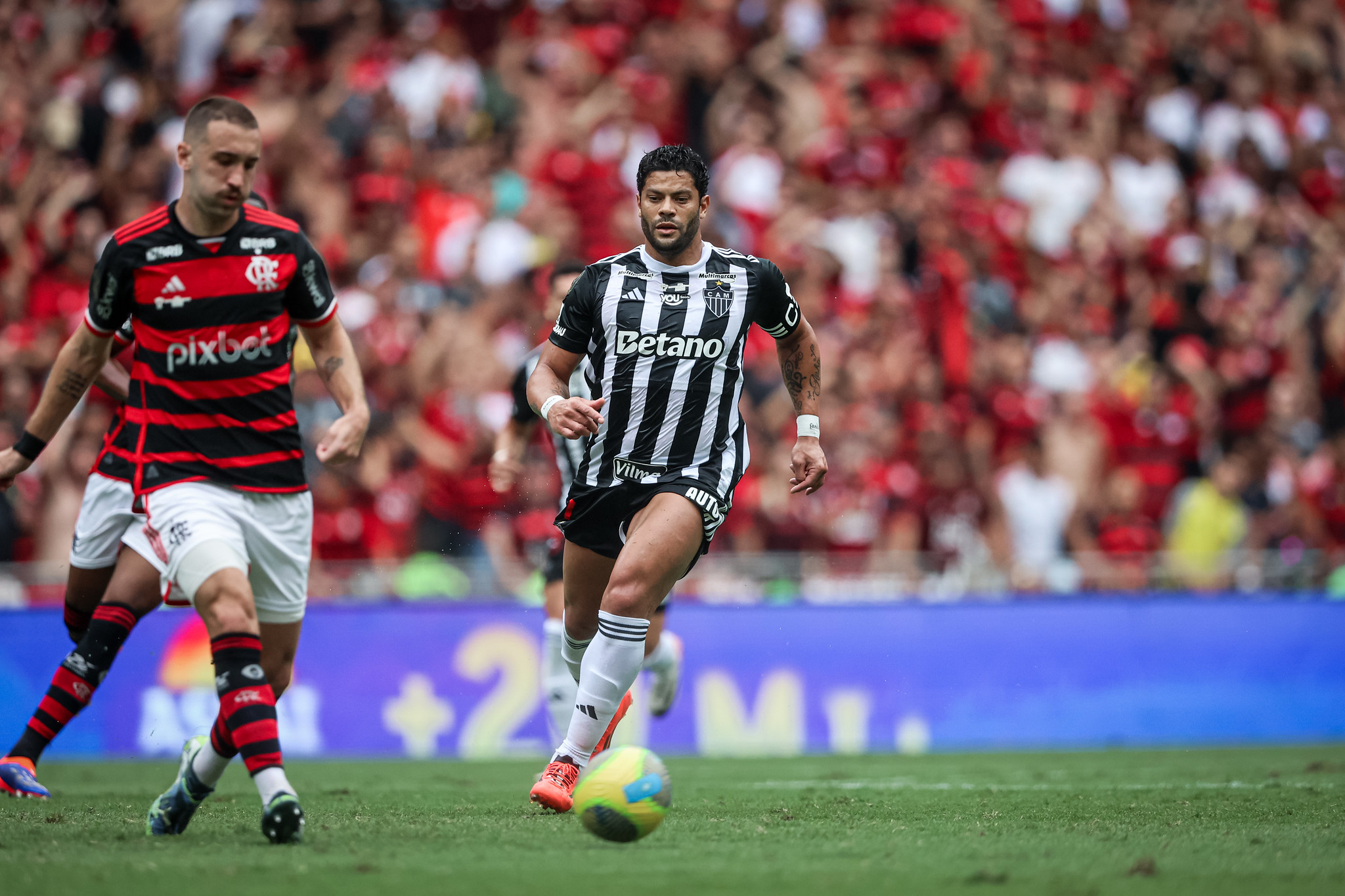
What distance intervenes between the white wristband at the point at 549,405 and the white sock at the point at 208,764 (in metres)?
1.89

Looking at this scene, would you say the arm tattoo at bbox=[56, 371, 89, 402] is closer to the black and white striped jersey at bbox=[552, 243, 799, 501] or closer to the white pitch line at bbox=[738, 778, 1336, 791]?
the black and white striped jersey at bbox=[552, 243, 799, 501]

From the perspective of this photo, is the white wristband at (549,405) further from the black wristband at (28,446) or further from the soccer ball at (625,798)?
the black wristband at (28,446)

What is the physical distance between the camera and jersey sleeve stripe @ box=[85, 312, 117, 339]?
5938 mm

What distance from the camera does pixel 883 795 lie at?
25.5 ft

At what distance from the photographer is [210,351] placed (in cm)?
579

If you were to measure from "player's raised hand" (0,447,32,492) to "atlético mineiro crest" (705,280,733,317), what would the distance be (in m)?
3.06

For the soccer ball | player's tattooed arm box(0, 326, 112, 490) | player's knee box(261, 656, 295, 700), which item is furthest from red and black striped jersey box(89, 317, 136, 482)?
the soccer ball

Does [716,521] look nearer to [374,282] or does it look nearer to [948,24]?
[374,282]

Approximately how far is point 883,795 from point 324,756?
592cm

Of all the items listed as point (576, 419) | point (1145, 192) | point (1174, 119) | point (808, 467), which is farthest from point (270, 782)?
point (1174, 119)

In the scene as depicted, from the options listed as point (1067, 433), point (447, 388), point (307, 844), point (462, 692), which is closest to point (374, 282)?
point (447, 388)

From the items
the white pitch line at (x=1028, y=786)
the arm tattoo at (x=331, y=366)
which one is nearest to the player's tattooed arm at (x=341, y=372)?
the arm tattoo at (x=331, y=366)

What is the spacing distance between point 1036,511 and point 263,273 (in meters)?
9.86

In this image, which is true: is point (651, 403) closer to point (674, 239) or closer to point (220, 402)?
point (674, 239)
